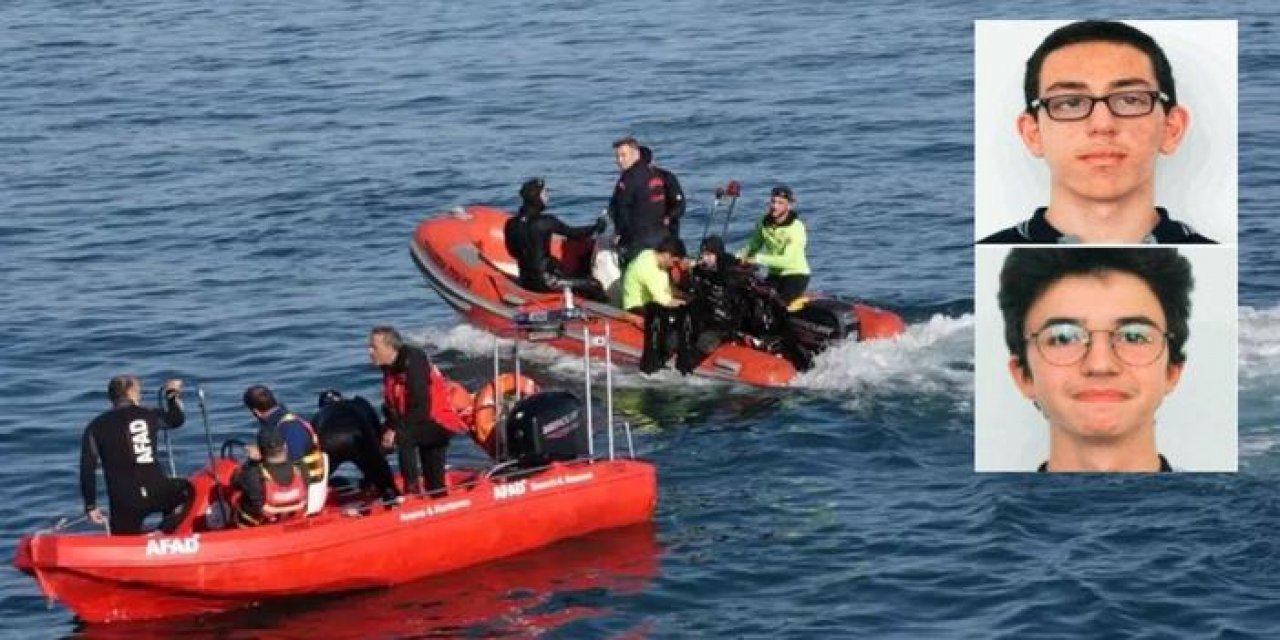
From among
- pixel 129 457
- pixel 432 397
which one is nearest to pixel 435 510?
pixel 432 397

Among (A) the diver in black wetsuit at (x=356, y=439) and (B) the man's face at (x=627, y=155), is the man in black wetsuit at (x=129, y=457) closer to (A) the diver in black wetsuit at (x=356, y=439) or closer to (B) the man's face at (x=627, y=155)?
(A) the diver in black wetsuit at (x=356, y=439)

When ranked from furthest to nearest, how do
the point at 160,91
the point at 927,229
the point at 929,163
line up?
the point at 160,91 < the point at 929,163 < the point at 927,229

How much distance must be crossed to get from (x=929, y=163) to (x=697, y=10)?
1461cm

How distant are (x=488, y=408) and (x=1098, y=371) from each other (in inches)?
401

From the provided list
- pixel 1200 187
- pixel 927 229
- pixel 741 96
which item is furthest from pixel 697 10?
pixel 1200 187

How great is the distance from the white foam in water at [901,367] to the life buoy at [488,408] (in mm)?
3679

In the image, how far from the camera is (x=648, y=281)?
2223 centimetres

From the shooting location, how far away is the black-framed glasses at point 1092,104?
8.95 m

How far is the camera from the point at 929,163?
32.7m

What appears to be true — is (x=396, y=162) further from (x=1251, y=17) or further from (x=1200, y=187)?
(x=1200, y=187)

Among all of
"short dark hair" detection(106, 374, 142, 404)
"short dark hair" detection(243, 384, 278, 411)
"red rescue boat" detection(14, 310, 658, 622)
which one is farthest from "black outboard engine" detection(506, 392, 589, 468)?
"short dark hair" detection(106, 374, 142, 404)

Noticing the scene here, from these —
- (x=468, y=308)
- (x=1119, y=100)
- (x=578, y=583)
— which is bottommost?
(x=578, y=583)

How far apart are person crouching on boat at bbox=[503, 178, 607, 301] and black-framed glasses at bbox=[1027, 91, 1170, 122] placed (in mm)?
14367

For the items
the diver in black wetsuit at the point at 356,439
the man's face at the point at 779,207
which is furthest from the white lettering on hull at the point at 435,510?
the man's face at the point at 779,207
